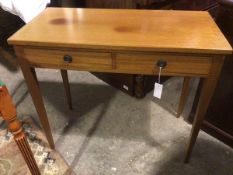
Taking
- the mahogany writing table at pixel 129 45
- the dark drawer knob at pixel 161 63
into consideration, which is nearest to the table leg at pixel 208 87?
the mahogany writing table at pixel 129 45

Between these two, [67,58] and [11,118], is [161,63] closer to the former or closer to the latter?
[67,58]

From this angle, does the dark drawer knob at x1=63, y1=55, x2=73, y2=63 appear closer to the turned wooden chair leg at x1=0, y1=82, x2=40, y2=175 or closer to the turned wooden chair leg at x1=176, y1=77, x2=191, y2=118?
the turned wooden chair leg at x1=0, y1=82, x2=40, y2=175

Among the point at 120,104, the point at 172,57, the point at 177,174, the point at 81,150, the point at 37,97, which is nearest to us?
the point at 172,57

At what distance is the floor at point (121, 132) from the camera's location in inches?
46.8

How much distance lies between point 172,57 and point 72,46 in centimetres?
35

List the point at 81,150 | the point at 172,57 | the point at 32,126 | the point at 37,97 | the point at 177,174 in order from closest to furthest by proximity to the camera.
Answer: the point at 172,57
the point at 37,97
the point at 177,174
the point at 81,150
the point at 32,126

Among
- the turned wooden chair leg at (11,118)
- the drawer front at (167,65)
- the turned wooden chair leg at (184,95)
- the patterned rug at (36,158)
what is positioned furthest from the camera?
the turned wooden chair leg at (184,95)

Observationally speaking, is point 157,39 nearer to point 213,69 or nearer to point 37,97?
point 213,69

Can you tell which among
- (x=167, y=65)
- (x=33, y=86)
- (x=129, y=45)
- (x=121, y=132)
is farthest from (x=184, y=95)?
(x=33, y=86)

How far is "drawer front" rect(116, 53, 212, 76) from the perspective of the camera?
795 millimetres

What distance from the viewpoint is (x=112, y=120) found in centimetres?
146

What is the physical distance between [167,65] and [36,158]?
0.85 m

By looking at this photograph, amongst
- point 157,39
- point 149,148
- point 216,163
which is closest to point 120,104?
point 149,148

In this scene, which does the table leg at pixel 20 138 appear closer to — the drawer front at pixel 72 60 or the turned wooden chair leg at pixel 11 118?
the turned wooden chair leg at pixel 11 118
